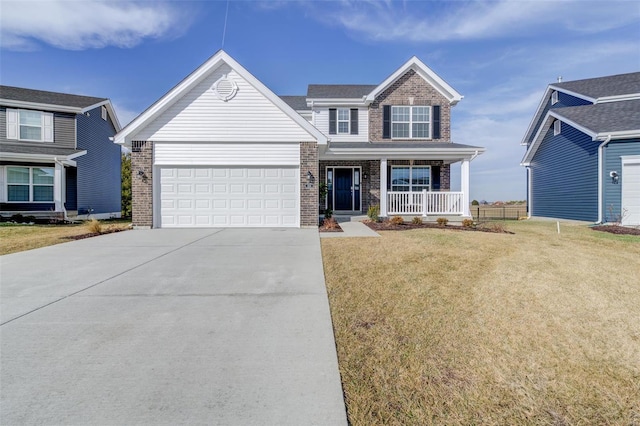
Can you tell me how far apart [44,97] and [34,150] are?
439cm

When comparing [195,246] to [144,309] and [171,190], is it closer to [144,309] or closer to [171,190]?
[144,309]

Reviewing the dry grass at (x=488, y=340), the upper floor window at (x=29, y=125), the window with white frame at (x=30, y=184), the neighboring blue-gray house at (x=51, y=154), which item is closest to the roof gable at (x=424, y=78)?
the dry grass at (x=488, y=340)

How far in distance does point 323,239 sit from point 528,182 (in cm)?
1833

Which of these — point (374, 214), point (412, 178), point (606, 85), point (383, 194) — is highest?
point (606, 85)

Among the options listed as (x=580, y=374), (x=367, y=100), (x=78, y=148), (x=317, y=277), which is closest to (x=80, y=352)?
(x=317, y=277)

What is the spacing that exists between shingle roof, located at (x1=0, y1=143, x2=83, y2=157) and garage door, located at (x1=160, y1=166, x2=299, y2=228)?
948cm

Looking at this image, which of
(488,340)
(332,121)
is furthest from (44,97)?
(488,340)

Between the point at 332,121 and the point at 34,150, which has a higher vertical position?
the point at 332,121

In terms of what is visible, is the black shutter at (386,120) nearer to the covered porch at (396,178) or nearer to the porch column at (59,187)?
the covered porch at (396,178)

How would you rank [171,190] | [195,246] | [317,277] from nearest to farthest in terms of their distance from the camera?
→ 1. [317,277]
2. [195,246]
3. [171,190]

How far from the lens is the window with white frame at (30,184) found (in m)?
16.3

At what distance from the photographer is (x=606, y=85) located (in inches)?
733

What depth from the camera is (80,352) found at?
288cm

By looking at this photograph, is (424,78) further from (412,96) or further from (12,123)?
(12,123)
